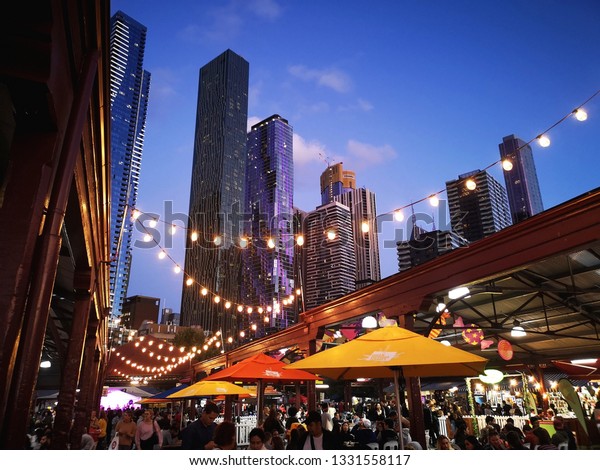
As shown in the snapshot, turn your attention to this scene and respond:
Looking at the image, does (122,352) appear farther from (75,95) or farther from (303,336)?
(75,95)

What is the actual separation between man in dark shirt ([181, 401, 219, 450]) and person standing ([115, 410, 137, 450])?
3926 millimetres

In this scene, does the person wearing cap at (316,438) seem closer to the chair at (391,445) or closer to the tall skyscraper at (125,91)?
the chair at (391,445)

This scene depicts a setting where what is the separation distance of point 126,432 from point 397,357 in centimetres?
806

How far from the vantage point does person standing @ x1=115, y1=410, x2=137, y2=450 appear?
9705 millimetres

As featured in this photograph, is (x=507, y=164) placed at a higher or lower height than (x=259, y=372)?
higher

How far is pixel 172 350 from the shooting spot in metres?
37.0

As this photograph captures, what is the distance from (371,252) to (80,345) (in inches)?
6477

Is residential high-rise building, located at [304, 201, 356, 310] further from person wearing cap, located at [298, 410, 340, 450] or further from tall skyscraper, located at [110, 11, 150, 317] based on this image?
person wearing cap, located at [298, 410, 340, 450]

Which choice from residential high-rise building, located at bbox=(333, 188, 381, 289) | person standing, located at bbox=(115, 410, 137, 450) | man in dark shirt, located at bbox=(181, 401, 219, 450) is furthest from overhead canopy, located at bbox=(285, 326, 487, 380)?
residential high-rise building, located at bbox=(333, 188, 381, 289)

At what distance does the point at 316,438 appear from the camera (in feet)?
19.1

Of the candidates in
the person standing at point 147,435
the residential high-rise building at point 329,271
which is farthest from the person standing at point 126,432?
the residential high-rise building at point 329,271

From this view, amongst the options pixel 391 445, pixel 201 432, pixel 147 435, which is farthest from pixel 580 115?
pixel 147 435

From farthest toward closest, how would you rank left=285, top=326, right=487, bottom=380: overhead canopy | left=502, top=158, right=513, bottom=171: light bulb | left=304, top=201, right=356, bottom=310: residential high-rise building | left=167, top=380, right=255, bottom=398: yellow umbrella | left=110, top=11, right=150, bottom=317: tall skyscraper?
1. left=110, top=11, right=150, bottom=317: tall skyscraper
2. left=304, top=201, right=356, bottom=310: residential high-rise building
3. left=167, top=380, right=255, bottom=398: yellow umbrella
4. left=502, top=158, right=513, bottom=171: light bulb
5. left=285, top=326, right=487, bottom=380: overhead canopy

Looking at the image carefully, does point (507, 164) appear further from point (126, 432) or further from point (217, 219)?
point (217, 219)
